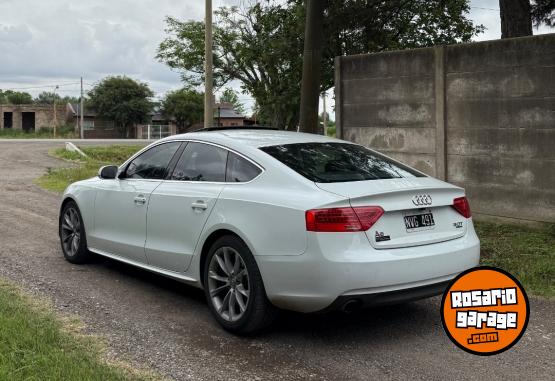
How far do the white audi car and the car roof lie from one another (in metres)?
0.02

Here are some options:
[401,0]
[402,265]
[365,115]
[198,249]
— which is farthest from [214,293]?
[401,0]

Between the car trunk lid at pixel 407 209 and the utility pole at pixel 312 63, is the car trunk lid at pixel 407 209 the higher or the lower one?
the lower one

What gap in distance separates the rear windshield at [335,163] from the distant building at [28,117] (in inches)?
3029

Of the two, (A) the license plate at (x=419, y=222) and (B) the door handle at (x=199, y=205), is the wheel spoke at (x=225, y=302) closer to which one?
(B) the door handle at (x=199, y=205)

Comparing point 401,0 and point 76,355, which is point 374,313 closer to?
point 76,355

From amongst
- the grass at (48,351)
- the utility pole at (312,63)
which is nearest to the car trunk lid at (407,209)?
the grass at (48,351)

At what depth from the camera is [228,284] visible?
190 inches

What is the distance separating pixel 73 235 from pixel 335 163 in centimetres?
354

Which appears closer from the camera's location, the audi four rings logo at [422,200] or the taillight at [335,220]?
the taillight at [335,220]

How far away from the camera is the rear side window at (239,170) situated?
16.1 feet

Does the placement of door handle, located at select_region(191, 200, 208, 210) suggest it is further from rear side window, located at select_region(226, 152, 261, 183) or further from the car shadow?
the car shadow

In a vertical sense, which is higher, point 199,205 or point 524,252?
point 199,205

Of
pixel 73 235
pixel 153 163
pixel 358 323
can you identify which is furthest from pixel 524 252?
pixel 73 235

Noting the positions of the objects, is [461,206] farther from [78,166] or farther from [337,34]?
[78,166]
